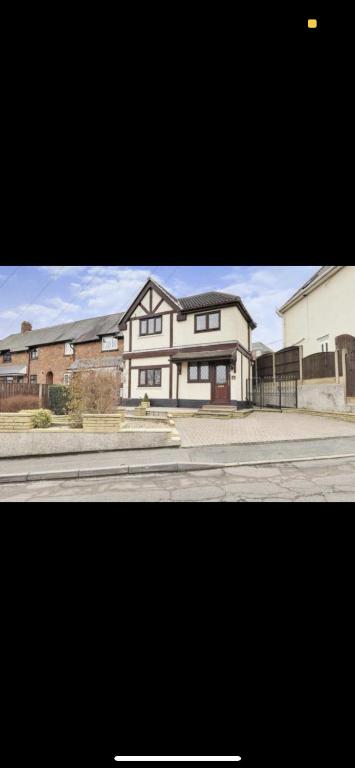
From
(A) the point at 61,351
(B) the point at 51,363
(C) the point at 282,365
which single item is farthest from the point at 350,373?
(B) the point at 51,363

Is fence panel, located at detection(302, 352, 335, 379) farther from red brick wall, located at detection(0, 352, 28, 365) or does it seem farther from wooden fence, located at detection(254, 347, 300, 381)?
red brick wall, located at detection(0, 352, 28, 365)

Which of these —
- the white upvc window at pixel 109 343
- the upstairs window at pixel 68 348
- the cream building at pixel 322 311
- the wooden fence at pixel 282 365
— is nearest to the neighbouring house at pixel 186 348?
the wooden fence at pixel 282 365

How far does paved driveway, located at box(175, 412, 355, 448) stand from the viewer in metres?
4.80

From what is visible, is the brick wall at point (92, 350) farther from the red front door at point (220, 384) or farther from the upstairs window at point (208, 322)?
the red front door at point (220, 384)

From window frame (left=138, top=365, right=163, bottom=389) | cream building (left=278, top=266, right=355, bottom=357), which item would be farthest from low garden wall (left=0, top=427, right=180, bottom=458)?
window frame (left=138, top=365, right=163, bottom=389)

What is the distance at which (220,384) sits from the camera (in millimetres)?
8859

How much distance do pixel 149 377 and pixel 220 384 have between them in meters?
2.43

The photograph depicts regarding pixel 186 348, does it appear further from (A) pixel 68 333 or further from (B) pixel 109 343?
(A) pixel 68 333

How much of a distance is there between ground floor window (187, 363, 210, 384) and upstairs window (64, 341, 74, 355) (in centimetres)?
587
